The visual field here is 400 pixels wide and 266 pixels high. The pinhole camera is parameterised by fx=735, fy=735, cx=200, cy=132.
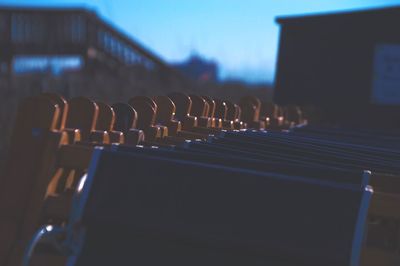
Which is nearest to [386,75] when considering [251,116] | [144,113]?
[251,116]

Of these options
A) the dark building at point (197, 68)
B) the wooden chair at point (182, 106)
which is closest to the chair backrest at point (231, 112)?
the wooden chair at point (182, 106)

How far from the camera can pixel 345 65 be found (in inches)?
499

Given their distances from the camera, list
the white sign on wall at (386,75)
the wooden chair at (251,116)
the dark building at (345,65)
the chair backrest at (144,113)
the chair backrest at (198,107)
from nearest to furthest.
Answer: the chair backrest at (144,113)
the chair backrest at (198,107)
the wooden chair at (251,116)
the white sign on wall at (386,75)
the dark building at (345,65)

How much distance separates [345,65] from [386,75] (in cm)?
87

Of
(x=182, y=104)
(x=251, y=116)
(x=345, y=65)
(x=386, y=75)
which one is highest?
(x=345, y=65)

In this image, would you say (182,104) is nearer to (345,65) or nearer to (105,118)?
(105,118)

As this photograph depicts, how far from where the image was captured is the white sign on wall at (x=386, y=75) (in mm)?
11891

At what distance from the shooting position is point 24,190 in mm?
2984

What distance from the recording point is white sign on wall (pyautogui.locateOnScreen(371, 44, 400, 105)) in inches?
468

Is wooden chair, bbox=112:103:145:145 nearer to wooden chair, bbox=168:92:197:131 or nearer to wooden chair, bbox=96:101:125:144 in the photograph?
wooden chair, bbox=96:101:125:144

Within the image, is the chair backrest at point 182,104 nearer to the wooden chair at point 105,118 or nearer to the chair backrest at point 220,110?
the chair backrest at point 220,110

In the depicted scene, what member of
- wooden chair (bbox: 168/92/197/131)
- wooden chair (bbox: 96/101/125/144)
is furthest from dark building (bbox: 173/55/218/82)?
wooden chair (bbox: 96/101/125/144)

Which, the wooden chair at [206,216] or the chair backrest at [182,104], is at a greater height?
the chair backrest at [182,104]

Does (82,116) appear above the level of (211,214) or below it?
above
